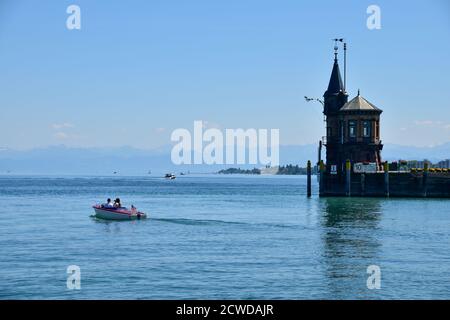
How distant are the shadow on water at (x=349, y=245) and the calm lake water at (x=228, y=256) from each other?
71mm

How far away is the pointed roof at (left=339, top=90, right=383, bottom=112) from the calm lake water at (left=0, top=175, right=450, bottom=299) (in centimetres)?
3188

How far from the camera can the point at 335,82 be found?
119188 mm

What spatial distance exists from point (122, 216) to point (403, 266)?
39.8m

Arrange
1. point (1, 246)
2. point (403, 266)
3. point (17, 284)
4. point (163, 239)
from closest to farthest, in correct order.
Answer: point (17, 284) < point (403, 266) < point (1, 246) < point (163, 239)

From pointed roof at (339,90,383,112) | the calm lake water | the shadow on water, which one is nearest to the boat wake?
the calm lake water

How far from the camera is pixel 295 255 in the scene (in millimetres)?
46406

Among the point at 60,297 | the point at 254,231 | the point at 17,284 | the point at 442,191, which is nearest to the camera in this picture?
the point at 60,297

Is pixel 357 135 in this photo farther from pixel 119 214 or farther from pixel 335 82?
pixel 119 214

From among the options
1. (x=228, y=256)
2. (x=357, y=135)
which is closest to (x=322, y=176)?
(x=357, y=135)

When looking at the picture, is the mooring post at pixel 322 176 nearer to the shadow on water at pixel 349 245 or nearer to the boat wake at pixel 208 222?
the shadow on water at pixel 349 245

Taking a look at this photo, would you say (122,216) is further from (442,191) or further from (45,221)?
(442,191)

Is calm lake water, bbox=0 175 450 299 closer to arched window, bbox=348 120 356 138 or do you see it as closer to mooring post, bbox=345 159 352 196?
mooring post, bbox=345 159 352 196

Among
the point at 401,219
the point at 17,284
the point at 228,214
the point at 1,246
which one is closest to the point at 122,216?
the point at 228,214

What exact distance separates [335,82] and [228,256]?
3090 inches
